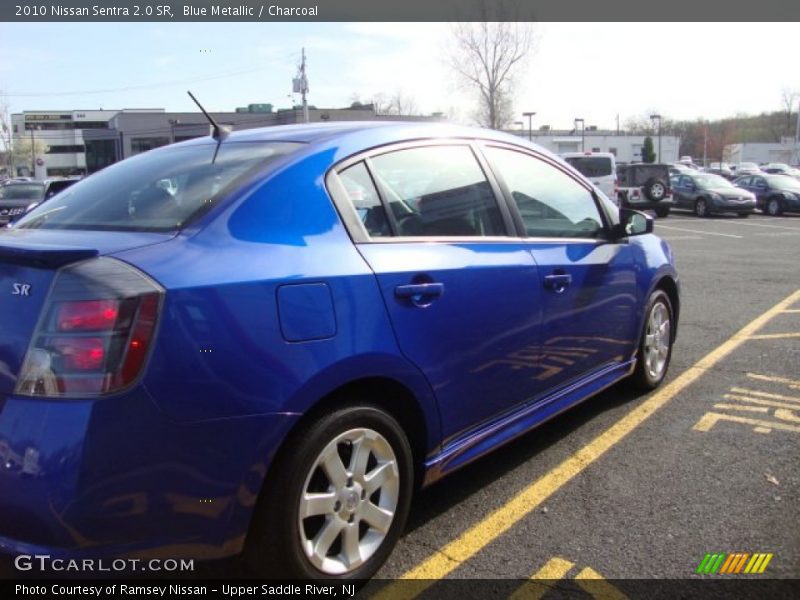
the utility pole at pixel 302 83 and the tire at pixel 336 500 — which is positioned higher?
the utility pole at pixel 302 83

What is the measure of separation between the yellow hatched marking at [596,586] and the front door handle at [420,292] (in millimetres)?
1175

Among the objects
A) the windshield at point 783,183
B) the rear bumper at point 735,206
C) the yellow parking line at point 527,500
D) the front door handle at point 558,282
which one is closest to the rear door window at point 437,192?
the front door handle at point 558,282

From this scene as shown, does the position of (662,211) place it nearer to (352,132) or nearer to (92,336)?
(352,132)

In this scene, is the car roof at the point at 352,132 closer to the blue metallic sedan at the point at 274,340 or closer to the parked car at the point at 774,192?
the blue metallic sedan at the point at 274,340

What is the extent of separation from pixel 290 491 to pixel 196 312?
64cm

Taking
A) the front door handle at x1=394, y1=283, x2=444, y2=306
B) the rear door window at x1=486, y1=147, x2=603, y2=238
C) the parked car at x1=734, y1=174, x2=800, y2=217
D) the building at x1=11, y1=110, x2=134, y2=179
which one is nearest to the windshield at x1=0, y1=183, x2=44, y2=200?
the rear door window at x1=486, y1=147, x2=603, y2=238

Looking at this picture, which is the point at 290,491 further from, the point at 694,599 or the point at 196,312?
the point at 694,599

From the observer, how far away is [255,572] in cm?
215

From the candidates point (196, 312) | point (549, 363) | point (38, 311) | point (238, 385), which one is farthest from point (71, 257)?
point (549, 363)

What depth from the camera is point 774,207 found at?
22.8 meters

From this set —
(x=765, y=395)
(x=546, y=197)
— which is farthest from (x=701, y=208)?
(x=546, y=197)

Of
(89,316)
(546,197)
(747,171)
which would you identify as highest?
(747,171)

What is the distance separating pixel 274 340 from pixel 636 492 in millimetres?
2043

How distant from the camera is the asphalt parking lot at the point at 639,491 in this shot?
105 inches
